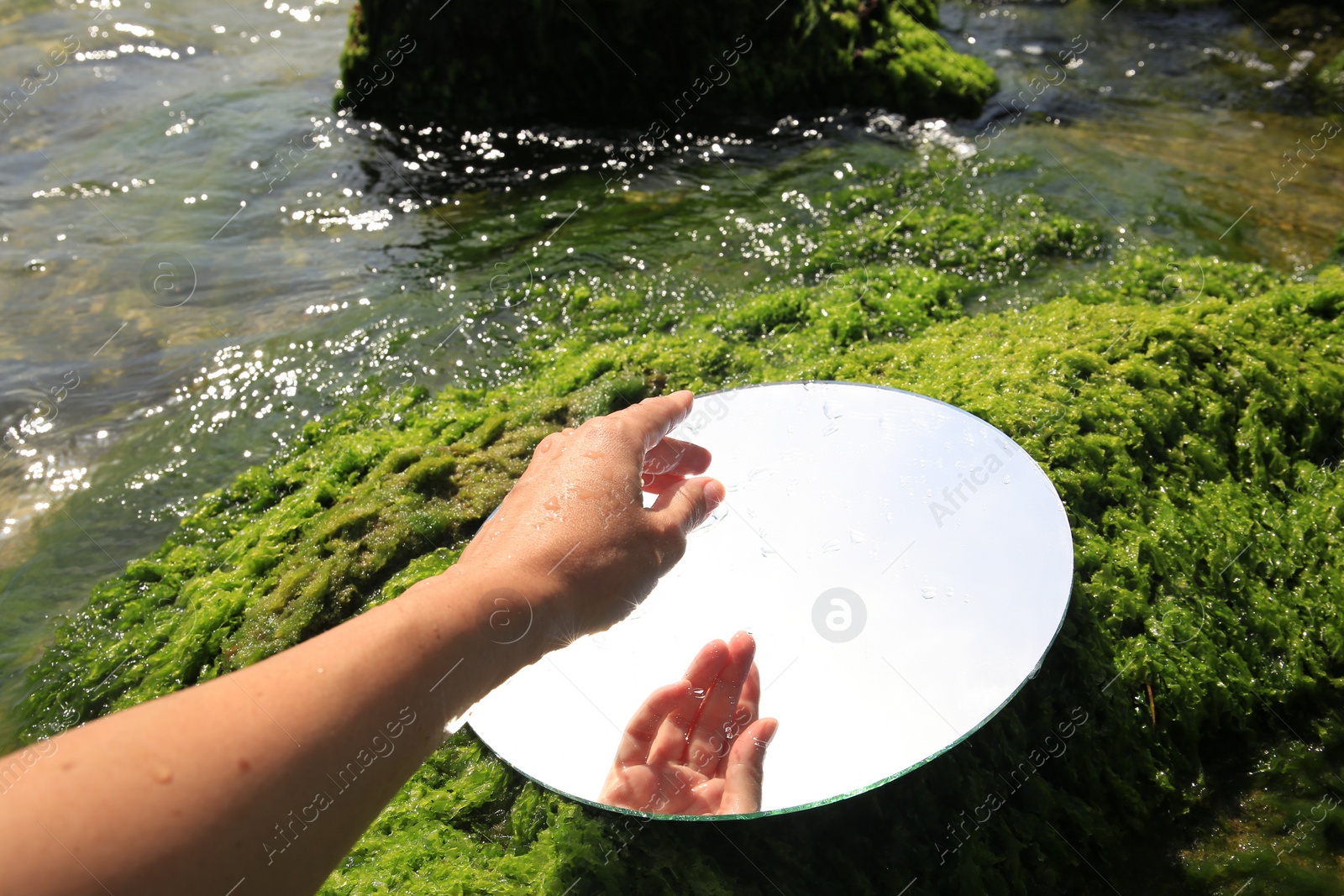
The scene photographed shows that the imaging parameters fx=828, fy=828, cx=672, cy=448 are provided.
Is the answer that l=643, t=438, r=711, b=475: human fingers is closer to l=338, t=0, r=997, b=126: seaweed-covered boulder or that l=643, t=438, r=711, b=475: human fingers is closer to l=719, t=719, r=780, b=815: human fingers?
l=719, t=719, r=780, b=815: human fingers

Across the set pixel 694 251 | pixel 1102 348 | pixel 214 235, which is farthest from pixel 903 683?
pixel 214 235

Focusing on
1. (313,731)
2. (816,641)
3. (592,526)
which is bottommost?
(816,641)

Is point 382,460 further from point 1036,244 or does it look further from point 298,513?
point 1036,244

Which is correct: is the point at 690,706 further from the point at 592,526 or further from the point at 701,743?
the point at 592,526

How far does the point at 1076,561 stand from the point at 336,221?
5.92 metres

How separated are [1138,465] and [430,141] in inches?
255

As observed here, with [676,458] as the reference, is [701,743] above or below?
below

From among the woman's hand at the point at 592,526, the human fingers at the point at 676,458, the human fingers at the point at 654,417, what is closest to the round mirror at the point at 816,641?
the human fingers at the point at 676,458

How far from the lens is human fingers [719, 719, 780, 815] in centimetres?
216

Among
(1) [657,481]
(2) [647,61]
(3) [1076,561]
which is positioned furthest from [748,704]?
(2) [647,61]

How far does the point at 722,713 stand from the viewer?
2.40 metres

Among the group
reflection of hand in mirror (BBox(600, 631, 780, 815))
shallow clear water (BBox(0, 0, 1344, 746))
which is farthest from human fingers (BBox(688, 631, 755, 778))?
shallow clear water (BBox(0, 0, 1344, 746))

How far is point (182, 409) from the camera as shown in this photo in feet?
16.0

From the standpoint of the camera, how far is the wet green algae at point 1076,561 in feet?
8.17
